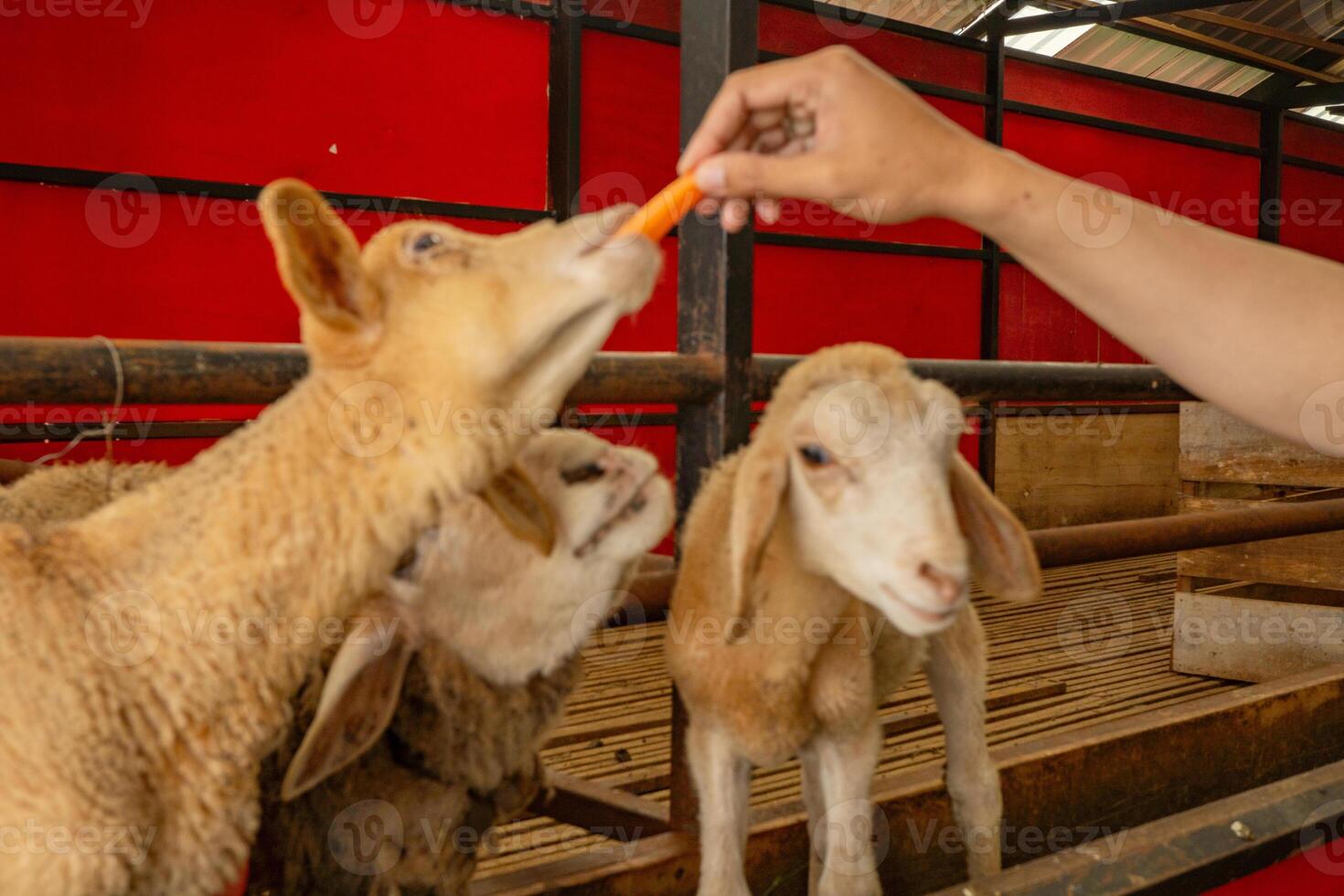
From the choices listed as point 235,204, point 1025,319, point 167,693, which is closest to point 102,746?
point 167,693

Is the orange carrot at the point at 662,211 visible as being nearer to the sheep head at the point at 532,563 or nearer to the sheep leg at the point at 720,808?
the sheep head at the point at 532,563

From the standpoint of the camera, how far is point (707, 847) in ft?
4.44

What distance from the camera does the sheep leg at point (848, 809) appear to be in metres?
1.30

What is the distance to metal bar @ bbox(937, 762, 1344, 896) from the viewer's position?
155cm

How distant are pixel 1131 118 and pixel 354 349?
9071mm

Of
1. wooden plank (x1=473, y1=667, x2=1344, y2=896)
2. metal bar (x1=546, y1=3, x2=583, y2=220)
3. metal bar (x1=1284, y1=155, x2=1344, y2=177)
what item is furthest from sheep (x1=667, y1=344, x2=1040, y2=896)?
metal bar (x1=1284, y1=155, x2=1344, y2=177)

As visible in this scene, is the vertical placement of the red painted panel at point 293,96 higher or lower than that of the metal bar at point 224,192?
higher

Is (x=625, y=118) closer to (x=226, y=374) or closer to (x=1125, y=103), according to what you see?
(x=1125, y=103)

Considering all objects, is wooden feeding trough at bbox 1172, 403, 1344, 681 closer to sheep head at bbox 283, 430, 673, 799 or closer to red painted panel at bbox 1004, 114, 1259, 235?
sheep head at bbox 283, 430, 673, 799

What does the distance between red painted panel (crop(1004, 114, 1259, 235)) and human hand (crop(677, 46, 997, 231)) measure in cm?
724

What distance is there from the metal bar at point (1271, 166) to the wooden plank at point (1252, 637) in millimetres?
6419

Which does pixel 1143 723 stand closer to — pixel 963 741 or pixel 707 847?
pixel 963 741

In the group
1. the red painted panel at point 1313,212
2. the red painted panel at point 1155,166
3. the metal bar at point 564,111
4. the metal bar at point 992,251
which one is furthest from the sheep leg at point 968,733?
the red painted panel at point 1313,212

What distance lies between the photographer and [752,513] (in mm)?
1181
